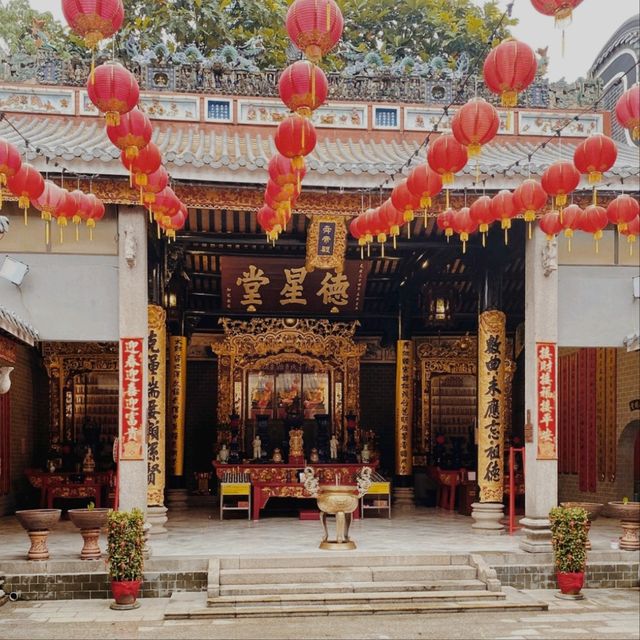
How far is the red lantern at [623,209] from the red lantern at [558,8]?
4.00 meters

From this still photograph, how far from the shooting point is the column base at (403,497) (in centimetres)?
1562

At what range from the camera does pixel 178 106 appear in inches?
507

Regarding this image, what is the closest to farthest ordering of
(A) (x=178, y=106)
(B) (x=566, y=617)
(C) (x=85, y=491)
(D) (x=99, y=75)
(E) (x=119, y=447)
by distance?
(D) (x=99, y=75), (B) (x=566, y=617), (E) (x=119, y=447), (A) (x=178, y=106), (C) (x=85, y=491)

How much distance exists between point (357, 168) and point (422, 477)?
7430 millimetres

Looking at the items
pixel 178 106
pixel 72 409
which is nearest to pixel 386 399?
pixel 72 409

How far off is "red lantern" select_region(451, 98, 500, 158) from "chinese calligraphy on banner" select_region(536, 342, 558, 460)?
4099 millimetres

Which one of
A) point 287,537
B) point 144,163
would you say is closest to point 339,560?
point 287,537

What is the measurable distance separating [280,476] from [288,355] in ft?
9.58

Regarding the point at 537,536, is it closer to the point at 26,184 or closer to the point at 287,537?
the point at 287,537

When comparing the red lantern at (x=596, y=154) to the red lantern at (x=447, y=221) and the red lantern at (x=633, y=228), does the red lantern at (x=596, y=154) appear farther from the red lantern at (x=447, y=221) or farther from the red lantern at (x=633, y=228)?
the red lantern at (x=447, y=221)

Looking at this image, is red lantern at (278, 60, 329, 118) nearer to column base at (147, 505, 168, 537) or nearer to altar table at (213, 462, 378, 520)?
column base at (147, 505, 168, 537)

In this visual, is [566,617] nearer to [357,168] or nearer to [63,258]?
[357,168]

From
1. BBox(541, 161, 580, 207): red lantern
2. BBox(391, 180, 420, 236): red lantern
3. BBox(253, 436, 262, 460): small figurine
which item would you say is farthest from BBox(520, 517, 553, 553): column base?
BBox(253, 436, 262, 460): small figurine

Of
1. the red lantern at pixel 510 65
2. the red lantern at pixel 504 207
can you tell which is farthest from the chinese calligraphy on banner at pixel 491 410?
the red lantern at pixel 510 65
